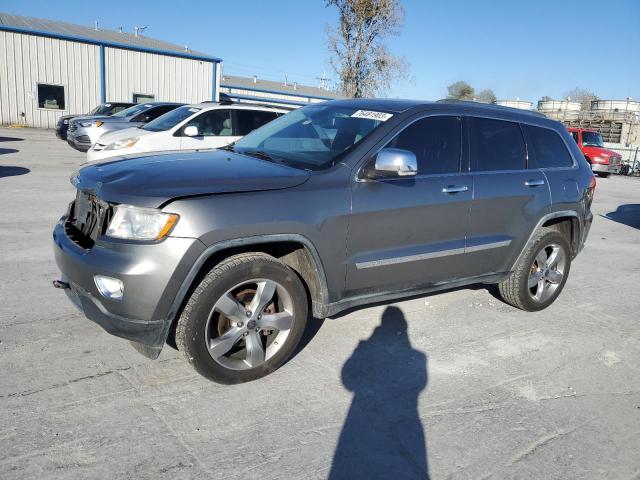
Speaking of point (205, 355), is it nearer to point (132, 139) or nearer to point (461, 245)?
point (461, 245)

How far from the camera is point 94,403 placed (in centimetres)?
300

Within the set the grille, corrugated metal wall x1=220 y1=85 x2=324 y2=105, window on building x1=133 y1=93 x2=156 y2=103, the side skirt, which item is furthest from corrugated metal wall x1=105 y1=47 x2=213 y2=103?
the side skirt

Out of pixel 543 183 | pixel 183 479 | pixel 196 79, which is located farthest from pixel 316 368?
pixel 196 79

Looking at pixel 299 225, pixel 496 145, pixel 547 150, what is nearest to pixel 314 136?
pixel 299 225

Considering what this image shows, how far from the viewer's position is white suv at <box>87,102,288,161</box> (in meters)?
9.73

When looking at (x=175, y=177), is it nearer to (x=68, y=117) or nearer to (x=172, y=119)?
(x=172, y=119)

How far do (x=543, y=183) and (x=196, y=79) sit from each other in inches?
1109

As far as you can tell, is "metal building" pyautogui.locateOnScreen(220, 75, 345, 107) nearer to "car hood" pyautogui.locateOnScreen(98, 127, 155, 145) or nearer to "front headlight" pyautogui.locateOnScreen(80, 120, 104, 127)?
"front headlight" pyautogui.locateOnScreen(80, 120, 104, 127)

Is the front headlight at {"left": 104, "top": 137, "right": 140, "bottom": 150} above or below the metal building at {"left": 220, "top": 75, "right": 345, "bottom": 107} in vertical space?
below

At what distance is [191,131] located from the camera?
379 inches

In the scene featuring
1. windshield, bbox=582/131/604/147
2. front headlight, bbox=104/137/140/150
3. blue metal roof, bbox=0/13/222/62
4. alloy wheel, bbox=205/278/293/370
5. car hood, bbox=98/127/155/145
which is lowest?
alloy wheel, bbox=205/278/293/370

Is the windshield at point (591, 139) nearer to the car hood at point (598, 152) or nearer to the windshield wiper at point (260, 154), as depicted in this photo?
the car hood at point (598, 152)

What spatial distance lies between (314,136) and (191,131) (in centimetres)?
608

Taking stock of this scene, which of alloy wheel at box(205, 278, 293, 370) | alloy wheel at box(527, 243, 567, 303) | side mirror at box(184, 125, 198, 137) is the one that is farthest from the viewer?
side mirror at box(184, 125, 198, 137)
